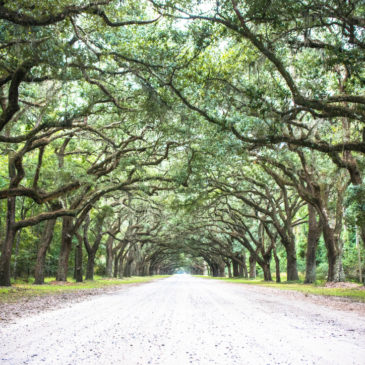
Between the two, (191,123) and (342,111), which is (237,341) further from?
(191,123)

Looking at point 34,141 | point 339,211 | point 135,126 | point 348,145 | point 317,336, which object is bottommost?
point 317,336

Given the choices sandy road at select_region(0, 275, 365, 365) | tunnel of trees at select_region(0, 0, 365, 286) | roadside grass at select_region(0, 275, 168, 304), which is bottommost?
roadside grass at select_region(0, 275, 168, 304)

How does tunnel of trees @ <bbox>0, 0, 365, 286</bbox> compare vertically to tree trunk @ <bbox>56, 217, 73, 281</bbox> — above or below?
above

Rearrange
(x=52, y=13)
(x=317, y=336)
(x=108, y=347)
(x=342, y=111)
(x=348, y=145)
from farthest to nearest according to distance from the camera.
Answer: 1. (x=348, y=145)
2. (x=342, y=111)
3. (x=52, y=13)
4. (x=317, y=336)
5. (x=108, y=347)

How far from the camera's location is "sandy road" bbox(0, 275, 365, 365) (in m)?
3.32

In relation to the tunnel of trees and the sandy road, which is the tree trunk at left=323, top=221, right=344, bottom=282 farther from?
Result: the sandy road

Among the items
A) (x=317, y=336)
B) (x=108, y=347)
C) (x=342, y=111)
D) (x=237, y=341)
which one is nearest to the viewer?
(x=108, y=347)

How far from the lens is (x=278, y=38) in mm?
8805

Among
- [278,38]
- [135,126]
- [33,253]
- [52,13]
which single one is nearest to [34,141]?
[135,126]

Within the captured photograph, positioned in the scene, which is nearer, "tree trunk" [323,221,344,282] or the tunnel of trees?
the tunnel of trees

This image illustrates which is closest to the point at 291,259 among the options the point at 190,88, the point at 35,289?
the point at 190,88

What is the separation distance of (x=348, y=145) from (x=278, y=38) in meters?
3.89

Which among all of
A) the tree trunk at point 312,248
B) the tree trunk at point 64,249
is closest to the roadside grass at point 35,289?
the tree trunk at point 64,249

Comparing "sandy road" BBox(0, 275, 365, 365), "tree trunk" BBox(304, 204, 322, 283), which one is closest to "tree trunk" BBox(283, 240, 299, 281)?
"tree trunk" BBox(304, 204, 322, 283)
